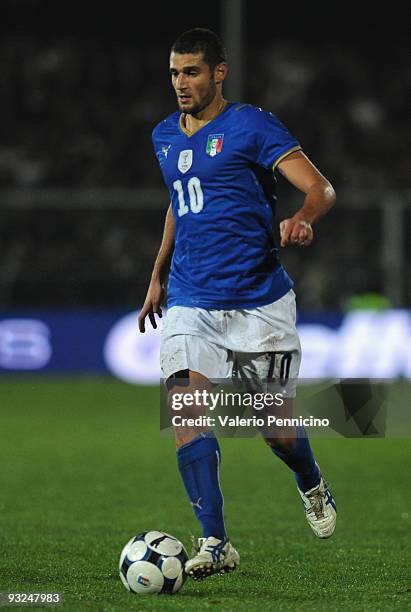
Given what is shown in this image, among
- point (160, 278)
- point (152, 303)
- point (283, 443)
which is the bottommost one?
point (283, 443)

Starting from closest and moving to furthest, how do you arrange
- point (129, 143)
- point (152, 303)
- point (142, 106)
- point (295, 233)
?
1. point (295, 233)
2. point (152, 303)
3. point (129, 143)
4. point (142, 106)

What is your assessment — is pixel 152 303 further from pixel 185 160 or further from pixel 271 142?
pixel 271 142

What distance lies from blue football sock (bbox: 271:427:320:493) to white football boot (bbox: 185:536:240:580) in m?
0.70

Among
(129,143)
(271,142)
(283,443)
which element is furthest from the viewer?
(129,143)

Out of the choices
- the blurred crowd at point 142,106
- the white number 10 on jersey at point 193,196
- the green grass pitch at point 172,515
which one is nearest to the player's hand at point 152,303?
the white number 10 on jersey at point 193,196

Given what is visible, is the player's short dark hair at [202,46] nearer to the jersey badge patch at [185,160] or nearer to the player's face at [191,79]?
the player's face at [191,79]

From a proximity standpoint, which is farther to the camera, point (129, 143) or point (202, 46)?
point (129, 143)

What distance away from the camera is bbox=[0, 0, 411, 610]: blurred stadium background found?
23.9ft

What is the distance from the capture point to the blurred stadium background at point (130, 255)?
287 inches

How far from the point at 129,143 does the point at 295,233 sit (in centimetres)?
1612

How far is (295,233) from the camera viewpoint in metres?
4.91

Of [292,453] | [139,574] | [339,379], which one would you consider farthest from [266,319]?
[339,379]

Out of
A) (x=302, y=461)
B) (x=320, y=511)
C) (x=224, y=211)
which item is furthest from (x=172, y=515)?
(x=224, y=211)

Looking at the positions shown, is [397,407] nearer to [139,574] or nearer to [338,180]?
[338,180]
